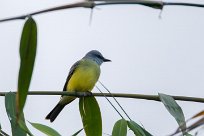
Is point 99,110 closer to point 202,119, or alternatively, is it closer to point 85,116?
point 85,116

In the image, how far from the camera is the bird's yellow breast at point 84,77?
4.87m

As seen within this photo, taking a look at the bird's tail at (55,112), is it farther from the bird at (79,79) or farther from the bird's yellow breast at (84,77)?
the bird's yellow breast at (84,77)

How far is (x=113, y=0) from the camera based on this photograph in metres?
1.05

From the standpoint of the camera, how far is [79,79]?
496 centimetres

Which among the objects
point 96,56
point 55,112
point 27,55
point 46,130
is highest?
point 27,55

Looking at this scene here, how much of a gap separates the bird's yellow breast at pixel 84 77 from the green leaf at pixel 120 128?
2614mm

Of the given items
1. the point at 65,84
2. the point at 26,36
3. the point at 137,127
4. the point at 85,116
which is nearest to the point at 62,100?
the point at 65,84

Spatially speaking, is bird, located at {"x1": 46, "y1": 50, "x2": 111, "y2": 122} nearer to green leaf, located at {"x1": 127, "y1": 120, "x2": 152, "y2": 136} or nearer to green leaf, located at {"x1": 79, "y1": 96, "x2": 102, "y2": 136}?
green leaf, located at {"x1": 79, "y1": 96, "x2": 102, "y2": 136}

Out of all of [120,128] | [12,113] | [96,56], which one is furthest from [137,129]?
[96,56]

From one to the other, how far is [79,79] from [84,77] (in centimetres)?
6

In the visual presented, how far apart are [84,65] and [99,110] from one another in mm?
3038

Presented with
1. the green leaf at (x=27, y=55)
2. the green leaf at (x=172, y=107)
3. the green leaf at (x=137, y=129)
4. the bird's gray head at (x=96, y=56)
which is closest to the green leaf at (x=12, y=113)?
the green leaf at (x=137, y=129)

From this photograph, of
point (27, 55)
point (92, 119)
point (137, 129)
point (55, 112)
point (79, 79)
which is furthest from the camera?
point (79, 79)

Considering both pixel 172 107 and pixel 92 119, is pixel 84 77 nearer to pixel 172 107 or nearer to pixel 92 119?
pixel 92 119
